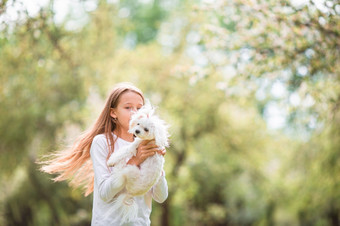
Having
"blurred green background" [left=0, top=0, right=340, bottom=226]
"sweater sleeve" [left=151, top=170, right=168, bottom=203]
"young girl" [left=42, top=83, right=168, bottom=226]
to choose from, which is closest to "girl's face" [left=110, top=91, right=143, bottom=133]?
"young girl" [left=42, top=83, right=168, bottom=226]

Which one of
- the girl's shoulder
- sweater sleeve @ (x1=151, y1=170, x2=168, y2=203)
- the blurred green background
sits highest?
the girl's shoulder

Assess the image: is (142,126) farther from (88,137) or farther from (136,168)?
(88,137)

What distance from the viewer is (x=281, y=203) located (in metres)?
16.0

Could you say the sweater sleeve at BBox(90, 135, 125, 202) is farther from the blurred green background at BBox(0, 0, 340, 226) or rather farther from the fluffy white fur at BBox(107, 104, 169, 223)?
the blurred green background at BBox(0, 0, 340, 226)

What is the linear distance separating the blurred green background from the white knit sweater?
4.36m

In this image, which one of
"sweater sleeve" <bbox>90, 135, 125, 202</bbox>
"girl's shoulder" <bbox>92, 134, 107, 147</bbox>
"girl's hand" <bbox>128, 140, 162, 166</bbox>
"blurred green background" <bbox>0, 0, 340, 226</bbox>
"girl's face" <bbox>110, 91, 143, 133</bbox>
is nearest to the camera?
"sweater sleeve" <bbox>90, 135, 125, 202</bbox>

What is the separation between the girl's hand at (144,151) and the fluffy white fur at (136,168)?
0.09ft

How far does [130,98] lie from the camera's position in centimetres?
328

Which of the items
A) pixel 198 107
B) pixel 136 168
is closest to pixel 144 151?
pixel 136 168

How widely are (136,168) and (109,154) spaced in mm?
262

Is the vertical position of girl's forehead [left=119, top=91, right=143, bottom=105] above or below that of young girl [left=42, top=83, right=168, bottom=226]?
above

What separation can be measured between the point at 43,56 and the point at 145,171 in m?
6.62

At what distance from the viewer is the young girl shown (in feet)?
9.55

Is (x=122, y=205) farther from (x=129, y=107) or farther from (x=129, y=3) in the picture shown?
(x=129, y=3)
